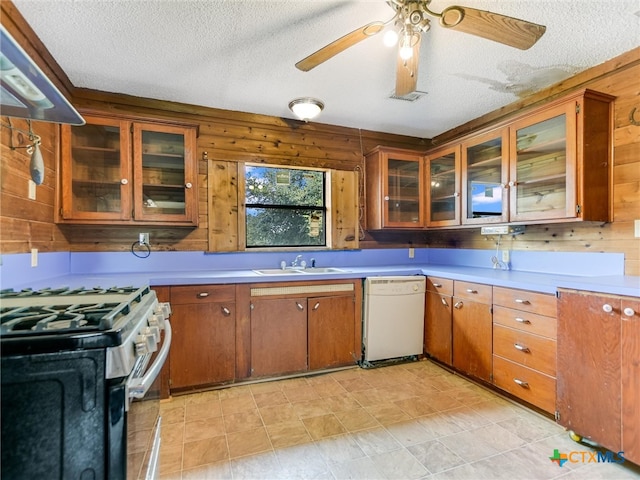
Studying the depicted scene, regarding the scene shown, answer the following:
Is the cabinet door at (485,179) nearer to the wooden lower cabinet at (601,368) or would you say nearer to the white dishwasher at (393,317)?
the white dishwasher at (393,317)

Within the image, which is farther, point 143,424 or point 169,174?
point 169,174

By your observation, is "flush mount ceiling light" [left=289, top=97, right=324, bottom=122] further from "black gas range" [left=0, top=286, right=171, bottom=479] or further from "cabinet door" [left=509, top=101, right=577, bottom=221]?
"black gas range" [left=0, top=286, right=171, bottom=479]

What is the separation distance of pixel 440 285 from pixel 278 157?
195 centimetres

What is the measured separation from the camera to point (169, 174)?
275 centimetres

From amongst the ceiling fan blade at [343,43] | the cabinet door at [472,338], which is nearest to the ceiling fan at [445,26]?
the ceiling fan blade at [343,43]

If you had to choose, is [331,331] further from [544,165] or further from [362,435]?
[544,165]

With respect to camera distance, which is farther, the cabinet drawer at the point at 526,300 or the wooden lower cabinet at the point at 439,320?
the wooden lower cabinet at the point at 439,320

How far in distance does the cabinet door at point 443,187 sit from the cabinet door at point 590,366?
1.44 meters

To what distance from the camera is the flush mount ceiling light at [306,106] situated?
2.67 metres

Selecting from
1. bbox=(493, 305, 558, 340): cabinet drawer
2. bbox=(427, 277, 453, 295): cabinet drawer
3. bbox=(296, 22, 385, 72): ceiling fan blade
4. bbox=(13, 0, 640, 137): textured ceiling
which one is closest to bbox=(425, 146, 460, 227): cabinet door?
bbox=(13, 0, 640, 137): textured ceiling

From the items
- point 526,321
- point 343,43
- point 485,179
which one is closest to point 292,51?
point 343,43

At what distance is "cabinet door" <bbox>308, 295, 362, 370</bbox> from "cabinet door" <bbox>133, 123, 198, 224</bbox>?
1.29m

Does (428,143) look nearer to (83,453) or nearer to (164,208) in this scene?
(164,208)

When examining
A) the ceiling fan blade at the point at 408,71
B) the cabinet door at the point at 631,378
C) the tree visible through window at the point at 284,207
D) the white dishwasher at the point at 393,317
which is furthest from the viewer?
the tree visible through window at the point at 284,207
